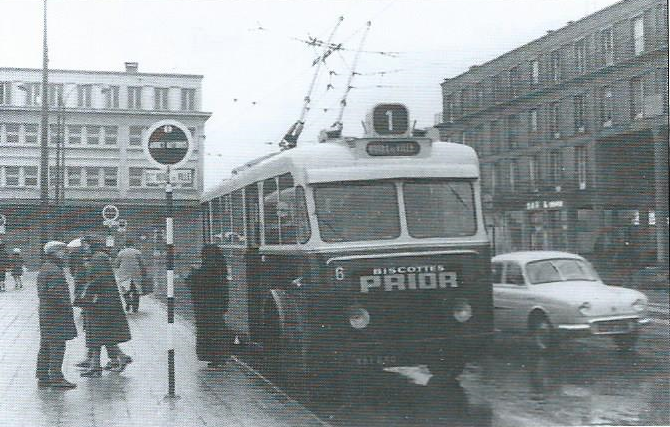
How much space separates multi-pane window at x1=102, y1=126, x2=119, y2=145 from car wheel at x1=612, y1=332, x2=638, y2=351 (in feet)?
20.8

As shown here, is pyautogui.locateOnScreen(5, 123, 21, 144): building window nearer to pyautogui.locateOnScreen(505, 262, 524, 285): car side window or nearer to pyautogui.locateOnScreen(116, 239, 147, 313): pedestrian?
pyautogui.locateOnScreen(116, 239, 147, 313): pedestrian

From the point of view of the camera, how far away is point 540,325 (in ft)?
31.1

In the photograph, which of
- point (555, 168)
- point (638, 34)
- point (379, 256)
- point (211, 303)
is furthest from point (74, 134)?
point (638, 34)

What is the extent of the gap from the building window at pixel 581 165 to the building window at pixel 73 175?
5782 mm

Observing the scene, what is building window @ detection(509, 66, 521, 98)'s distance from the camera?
9248mm

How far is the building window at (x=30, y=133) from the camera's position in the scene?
8235 millimetres

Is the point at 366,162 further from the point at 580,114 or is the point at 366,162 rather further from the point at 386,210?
the point at 580,114

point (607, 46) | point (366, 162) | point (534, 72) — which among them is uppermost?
point (607, 46)

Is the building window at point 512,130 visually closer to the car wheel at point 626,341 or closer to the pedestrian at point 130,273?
the car wheel at point 626,341

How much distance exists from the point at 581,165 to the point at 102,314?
5920 millimetres

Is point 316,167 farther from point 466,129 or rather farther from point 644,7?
point 644,7

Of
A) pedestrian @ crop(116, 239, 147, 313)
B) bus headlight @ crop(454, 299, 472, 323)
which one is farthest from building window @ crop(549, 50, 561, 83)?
pedestrian @ crop(116, 239, 147, 313)

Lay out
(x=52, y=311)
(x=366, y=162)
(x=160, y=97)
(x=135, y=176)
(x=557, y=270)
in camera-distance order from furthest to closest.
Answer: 1. (x=557, y=270)
2. (x=135, y=176)
3. (x=160, y=97)
4. (x=52, y=311)
5. (x=366, y=162)

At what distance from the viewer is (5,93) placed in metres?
8.16
